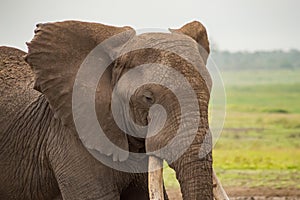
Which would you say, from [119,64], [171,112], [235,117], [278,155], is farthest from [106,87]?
[235,117]

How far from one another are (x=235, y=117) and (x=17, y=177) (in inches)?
738

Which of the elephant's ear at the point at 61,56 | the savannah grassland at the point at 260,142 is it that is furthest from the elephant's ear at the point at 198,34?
the savannah grassland at the point at 260,142

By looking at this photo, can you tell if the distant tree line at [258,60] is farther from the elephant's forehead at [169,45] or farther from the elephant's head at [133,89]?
the elephant's forehead at [169,45]

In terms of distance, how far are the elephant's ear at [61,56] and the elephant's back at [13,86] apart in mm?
584

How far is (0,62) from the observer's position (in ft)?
29.7

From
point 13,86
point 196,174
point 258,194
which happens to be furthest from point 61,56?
point 258,194

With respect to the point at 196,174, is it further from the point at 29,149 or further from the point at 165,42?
the point at 29,149

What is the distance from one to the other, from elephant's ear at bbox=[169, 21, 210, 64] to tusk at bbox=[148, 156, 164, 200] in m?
0.97

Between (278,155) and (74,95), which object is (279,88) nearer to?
(278,155)

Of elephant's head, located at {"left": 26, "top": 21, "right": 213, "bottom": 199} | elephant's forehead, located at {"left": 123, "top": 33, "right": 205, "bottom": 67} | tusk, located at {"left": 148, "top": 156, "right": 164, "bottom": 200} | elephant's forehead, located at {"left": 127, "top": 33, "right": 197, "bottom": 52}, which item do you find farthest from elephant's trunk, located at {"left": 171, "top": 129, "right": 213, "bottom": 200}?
elephant's forehead, located at {"left": 127, "top": 33, "right": 197, "bottom": 52}

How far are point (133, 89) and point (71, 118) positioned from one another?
2.00 feet

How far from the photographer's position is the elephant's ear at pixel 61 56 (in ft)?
26.7

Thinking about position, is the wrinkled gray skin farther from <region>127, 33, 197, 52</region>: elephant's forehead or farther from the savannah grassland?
the savannah grassland

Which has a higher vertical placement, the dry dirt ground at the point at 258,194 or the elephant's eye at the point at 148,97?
the elephant's eye at the point at 148,97
